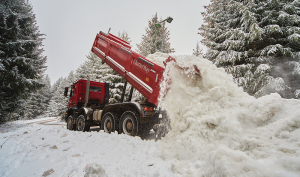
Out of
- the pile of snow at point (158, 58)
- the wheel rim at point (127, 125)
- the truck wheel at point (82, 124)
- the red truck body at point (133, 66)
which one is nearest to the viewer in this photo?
the red truck body at point (133, 66)

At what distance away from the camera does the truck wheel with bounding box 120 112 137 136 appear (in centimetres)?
440

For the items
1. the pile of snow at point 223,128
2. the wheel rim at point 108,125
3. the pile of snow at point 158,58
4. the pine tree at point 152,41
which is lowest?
the wheel rim at point 108,125

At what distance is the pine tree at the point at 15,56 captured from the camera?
9000 millimetres

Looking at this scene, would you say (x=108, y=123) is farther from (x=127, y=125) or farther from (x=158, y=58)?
(x=158, y=58)

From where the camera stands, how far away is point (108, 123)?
17.6 ft

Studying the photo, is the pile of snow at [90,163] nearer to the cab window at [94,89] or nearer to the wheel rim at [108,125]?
the wheel rim at [108,125]

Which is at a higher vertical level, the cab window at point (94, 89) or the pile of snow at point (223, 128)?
the cab window at point (94, 89)

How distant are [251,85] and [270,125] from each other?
7.38 metres

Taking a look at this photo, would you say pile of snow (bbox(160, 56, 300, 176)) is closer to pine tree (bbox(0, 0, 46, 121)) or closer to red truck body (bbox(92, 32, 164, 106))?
red truck body (bbox(92, 32, 164, 106))

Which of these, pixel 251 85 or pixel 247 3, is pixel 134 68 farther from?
pixel 247 3

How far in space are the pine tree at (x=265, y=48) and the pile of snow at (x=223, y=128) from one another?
6.02 metres

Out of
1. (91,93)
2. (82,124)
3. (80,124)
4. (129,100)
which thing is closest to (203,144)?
(129,100)

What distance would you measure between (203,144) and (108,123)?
4.02m

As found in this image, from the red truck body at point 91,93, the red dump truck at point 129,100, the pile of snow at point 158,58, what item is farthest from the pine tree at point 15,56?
the pile of snow at point 158,58
